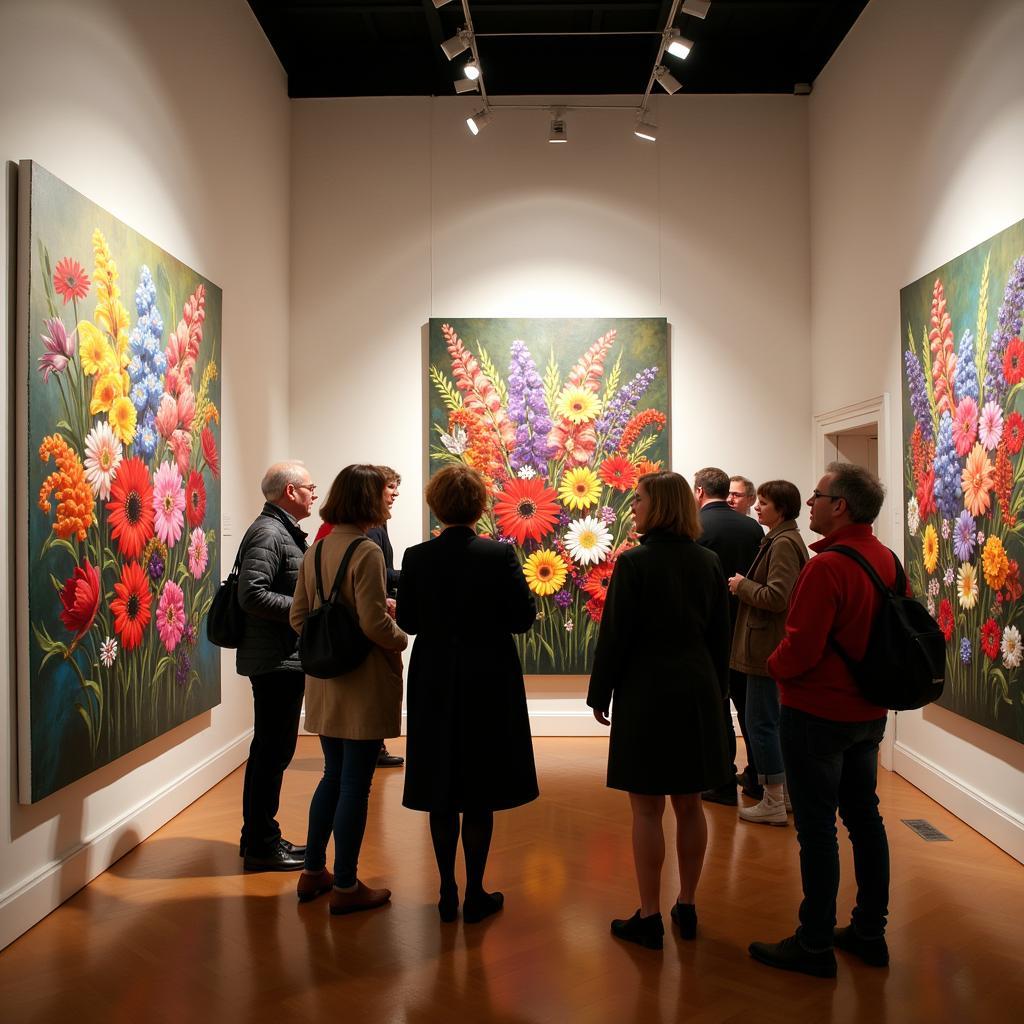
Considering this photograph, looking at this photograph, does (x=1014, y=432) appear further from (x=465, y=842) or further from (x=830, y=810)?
(x=465, y=842)

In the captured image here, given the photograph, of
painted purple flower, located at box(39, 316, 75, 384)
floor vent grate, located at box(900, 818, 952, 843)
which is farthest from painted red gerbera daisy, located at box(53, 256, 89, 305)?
floor vent grate, located at box(900, 818, 952, 843)

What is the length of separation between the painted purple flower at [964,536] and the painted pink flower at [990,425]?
0.37m

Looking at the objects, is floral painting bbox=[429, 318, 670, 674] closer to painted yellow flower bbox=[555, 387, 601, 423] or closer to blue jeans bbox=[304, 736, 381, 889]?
Answer: painted yellow flower bbox=[555, 387, 601, 423]

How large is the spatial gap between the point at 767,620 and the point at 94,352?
3118 mm

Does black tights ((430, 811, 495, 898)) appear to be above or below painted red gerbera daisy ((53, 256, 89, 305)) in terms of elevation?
below

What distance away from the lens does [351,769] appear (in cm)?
336

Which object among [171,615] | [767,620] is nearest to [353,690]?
[171,615]

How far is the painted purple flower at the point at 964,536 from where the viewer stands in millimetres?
4469

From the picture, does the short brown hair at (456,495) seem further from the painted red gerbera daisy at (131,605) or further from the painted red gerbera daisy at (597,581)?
the painted red gerbera daisy at (597,581)

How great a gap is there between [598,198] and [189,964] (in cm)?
566

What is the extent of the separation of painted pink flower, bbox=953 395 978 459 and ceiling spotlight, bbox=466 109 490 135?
136 inches

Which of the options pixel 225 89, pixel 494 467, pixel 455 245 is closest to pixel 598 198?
pixel 455 245

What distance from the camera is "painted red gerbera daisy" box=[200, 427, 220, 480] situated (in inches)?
196

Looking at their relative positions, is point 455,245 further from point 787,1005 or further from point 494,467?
point 787,1005
